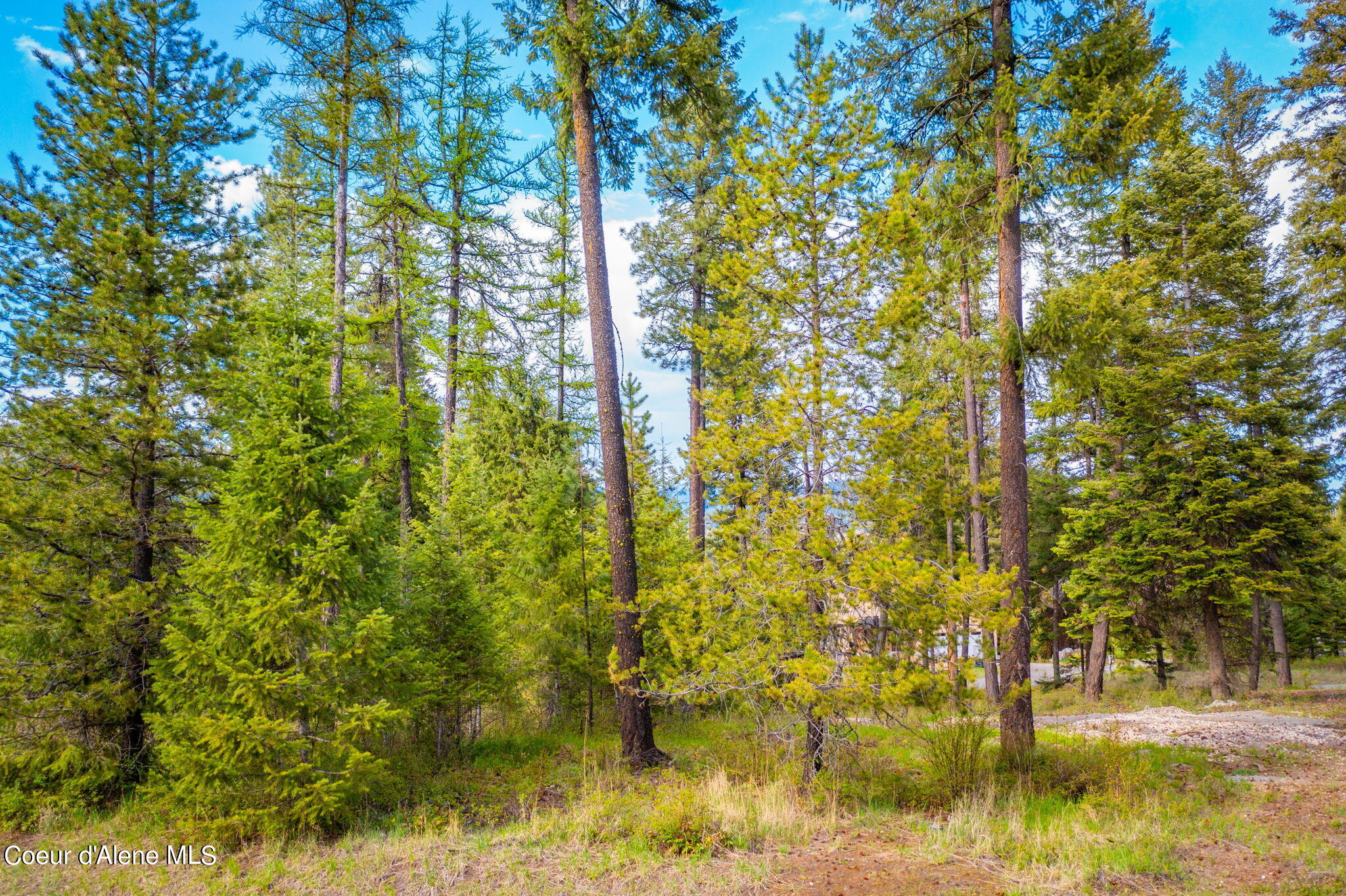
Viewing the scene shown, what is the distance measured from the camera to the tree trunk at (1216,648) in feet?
51.8

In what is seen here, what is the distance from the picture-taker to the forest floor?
4828mm

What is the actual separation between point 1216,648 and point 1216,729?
6.46 meters

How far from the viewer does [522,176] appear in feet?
45.6

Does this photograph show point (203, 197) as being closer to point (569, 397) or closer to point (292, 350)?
point (292, 350)

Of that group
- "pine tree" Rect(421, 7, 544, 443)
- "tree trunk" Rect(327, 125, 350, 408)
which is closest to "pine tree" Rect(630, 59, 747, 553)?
"pine tree" Rect(421, 7, 544, 443)

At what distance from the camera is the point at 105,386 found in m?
8.20

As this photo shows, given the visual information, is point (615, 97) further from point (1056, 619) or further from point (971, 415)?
point (1056, 619)

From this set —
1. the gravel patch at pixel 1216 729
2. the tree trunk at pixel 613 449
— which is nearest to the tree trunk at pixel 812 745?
the tree trunk at pixel 613 449

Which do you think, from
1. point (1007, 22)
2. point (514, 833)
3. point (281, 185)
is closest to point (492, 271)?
point (281, 185)

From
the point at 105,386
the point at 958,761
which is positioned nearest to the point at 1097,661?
the point at 958,761

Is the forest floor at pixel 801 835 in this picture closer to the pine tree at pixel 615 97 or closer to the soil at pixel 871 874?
the soil at pixel 871 874

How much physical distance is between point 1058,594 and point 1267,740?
1400 cm

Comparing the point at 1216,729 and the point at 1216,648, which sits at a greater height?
the point at 1216,648

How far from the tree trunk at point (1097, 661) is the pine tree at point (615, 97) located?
1563 centimetres
